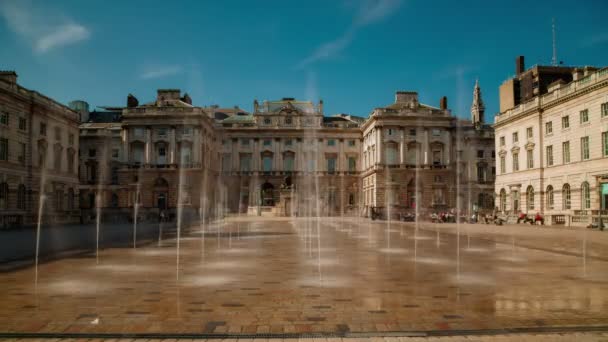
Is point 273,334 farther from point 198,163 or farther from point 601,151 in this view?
point 198,163

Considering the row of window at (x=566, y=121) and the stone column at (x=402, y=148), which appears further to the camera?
the stone column at (x=402, y=148)

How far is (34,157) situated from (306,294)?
41822 mm

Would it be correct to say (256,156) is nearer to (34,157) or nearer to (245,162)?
(245,162)

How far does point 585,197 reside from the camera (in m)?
38.2

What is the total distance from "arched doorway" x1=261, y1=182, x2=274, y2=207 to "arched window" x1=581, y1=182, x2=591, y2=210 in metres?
52.7

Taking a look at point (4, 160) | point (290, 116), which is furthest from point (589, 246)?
point (290, 116)

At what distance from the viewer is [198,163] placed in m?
71.3

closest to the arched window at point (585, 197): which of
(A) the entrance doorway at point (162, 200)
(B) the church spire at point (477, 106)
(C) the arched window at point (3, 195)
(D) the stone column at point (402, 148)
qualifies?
(D) the stone column at point (402, 148)

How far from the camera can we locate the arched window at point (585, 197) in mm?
37800

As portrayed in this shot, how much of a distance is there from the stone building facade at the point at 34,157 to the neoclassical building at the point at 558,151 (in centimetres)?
4447

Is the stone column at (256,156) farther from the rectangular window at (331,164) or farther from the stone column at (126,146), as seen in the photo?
the stone column at (126,146)

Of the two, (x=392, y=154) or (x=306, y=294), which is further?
(x=392, y=154)

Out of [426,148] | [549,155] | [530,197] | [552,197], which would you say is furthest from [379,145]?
[552,197]

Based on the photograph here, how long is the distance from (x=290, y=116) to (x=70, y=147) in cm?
4120
